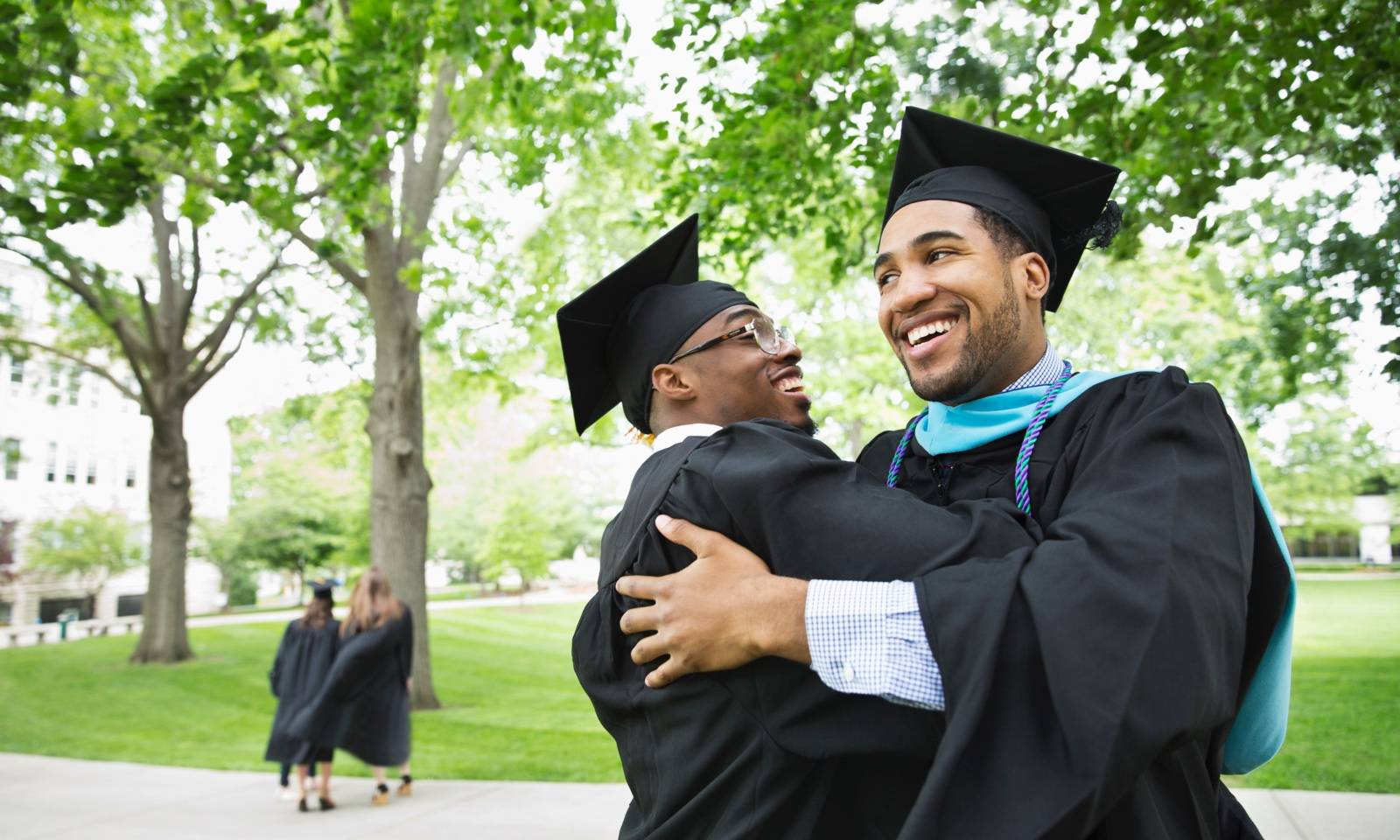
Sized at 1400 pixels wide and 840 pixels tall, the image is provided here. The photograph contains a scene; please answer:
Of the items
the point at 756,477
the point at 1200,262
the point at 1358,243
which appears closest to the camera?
the point at 756,477

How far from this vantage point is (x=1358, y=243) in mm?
10570

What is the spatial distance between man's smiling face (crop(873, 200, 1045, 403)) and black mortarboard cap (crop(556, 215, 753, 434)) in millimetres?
598

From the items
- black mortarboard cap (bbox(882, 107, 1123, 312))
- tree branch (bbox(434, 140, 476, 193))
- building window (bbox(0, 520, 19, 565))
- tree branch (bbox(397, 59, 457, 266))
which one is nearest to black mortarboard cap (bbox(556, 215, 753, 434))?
black mortarboard cap (bbox(882, 107, 1123, 312))

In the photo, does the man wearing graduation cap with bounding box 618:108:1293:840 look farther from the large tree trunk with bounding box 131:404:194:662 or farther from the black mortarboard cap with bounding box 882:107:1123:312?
the large tree trunk with bounding box 131:404:194:662

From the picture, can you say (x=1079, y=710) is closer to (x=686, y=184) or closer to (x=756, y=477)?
(x=756, y=477)

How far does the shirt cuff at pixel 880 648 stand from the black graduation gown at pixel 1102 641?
39mm

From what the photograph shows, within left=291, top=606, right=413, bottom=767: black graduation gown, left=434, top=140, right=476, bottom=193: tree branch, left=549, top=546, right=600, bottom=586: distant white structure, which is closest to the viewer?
left=291, top=606, right=413, bottom=767: black graduation gown

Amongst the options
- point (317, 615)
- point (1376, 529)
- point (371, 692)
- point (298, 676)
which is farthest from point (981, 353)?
point (1376, 529)

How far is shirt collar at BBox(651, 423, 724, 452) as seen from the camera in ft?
7.68

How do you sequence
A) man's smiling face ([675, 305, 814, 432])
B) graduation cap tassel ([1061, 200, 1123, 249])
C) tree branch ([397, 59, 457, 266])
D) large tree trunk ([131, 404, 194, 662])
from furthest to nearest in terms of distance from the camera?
large tree trunk ([131, 404, 194, 662]), tree branch ([397, 59, 457, 266]), man's smiling face ([675, 305, 814, 432]), graduation cap tassel ([1061, 200, 1123, 249])

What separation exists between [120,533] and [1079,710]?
1677 inches

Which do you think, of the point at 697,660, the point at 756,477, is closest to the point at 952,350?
the point at 756,477

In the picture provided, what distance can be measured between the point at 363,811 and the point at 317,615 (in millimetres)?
1896

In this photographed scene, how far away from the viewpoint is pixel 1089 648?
1477 millimetres
